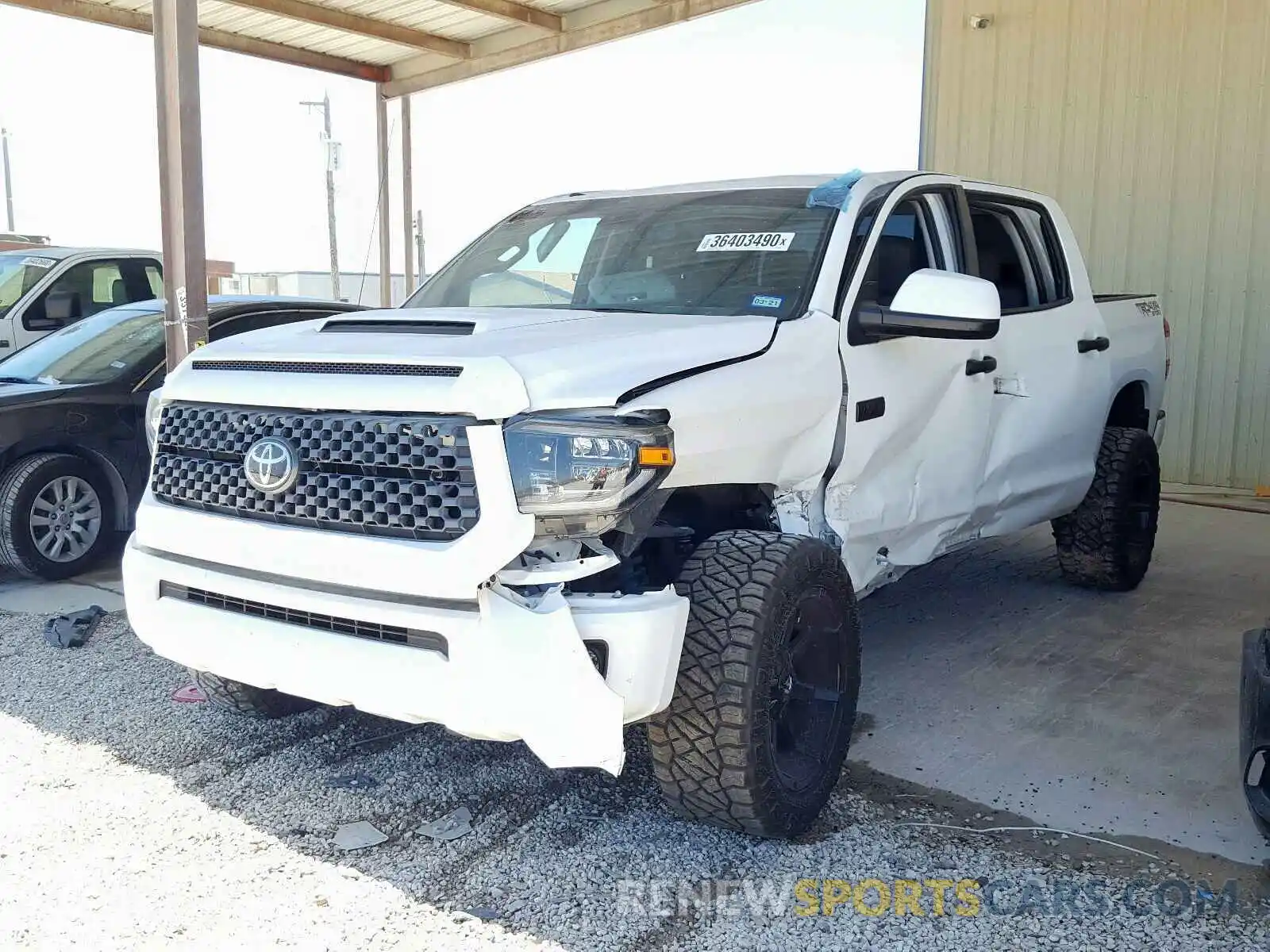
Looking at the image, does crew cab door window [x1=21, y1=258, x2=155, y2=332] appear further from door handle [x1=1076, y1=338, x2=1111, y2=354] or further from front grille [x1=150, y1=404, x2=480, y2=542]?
door handle [x1=1076, y1=338, x2=1111, y2=354]

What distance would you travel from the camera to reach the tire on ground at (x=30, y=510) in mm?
6016

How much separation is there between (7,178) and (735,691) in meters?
54.1

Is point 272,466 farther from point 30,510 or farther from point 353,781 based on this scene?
point 30,510

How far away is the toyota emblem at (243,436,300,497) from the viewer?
9.52 feet

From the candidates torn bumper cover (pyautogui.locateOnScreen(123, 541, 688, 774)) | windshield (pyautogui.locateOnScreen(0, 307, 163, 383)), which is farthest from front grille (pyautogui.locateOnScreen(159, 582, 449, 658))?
windshield (pyautogui.locateOnScreen(0, 307, 163, 383))

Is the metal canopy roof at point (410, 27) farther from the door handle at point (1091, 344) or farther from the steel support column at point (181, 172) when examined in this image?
the door handle at point (1091, 344)

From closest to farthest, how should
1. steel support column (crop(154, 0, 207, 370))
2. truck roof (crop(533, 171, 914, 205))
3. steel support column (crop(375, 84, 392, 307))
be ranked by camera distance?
truck roof (crop(533, 171, 914, 205))
steel support column (crop(154, 0, 207, 370))
steel support column (crop(375, 84, 392, 307))

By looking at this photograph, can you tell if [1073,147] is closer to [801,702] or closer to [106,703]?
[801,702]

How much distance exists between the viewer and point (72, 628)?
518 cm

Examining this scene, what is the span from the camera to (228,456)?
10.2 ft

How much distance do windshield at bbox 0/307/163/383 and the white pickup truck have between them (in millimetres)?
3157

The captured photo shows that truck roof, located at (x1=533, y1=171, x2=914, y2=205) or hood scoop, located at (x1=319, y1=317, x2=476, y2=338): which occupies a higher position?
truck roof, located at (x1=533, y1=171, x2=914, y2=205)

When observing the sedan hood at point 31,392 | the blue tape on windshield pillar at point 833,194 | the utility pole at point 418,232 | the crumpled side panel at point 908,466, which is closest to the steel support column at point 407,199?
the utility pole at point 418,232

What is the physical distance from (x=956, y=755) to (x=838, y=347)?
1429mm
